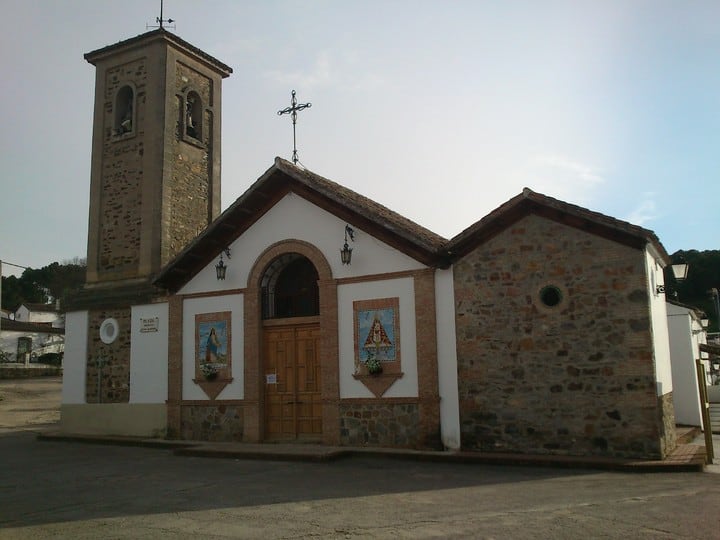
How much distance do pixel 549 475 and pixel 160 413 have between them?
9.46 meters

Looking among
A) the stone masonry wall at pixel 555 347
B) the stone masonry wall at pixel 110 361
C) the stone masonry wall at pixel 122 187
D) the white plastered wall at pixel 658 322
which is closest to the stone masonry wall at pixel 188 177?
the stone masonry wall at pixel 122 187

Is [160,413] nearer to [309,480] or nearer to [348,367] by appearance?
[348,367]

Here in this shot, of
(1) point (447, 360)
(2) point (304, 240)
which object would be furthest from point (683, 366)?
(2) point (304, 240)

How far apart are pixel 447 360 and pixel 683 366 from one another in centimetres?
827

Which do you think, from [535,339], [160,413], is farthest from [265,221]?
[535,339]

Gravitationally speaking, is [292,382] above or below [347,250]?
below

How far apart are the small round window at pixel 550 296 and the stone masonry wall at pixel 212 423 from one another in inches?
273

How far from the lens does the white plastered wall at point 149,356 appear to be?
1583cm

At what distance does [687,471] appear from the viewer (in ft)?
32.5

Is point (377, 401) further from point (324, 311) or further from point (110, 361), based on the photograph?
point (110, 361)

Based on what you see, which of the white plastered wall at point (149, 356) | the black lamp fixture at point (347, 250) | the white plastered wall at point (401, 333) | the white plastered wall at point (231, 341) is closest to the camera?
the white plastered wall at point (401, 333)

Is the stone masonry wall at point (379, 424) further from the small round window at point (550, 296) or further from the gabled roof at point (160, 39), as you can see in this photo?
the gabled roof at point (160, 39)

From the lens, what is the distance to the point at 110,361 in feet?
55.1

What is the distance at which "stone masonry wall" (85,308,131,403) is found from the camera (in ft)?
54.1
